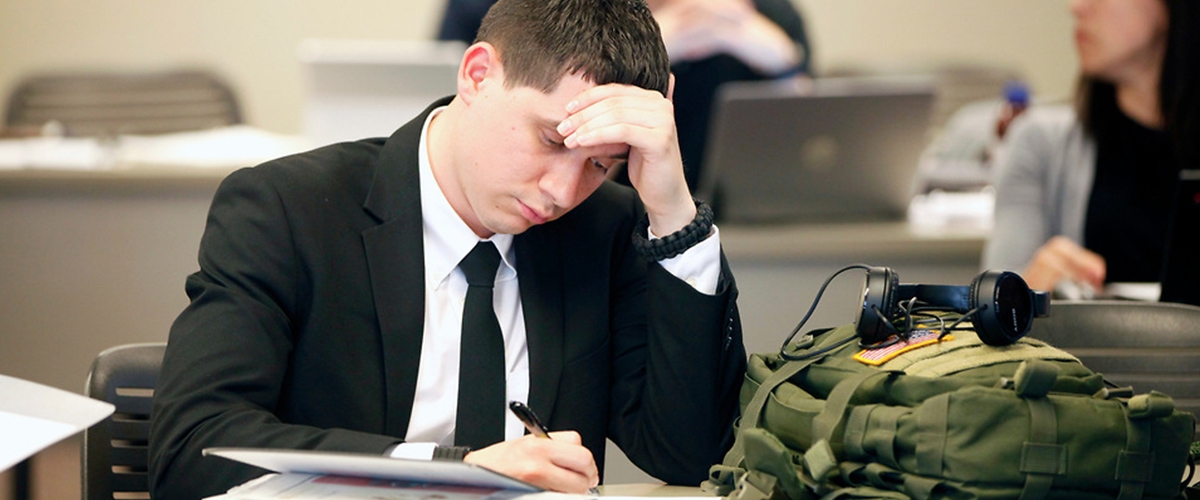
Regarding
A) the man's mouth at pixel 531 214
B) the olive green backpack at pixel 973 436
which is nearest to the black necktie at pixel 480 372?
the man's mouth at pixel 531 214

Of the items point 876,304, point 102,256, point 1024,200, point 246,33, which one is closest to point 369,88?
point 102,256

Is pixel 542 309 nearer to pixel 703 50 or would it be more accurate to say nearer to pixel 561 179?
pixel 561 179

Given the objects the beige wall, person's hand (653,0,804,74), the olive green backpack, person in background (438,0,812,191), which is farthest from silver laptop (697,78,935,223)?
the beige wall

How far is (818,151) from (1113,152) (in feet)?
2.26

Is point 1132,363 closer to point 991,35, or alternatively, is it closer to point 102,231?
point 102,231

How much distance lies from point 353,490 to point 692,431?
49 centimetres

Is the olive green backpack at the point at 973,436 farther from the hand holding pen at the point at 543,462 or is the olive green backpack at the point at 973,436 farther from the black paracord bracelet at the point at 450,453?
the black paracord bracelet at the point at 450,453

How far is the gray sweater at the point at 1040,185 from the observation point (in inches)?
116

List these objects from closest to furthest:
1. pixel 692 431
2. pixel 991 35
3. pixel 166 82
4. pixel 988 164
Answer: pixel 692 431 → pixel 988 164 → pixel 166 82 → pixel 991 35

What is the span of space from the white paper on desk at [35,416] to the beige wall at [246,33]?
15.4 feet

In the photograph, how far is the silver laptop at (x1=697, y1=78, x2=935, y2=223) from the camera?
288cm

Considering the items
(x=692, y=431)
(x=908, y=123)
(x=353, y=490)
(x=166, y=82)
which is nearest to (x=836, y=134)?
(x=908, y=123)

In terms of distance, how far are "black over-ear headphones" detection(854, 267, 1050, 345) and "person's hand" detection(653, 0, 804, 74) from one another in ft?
6.30

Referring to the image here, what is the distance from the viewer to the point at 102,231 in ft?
10.3
